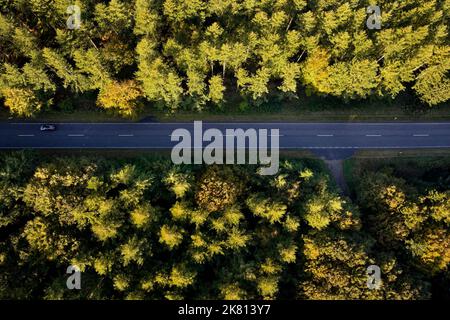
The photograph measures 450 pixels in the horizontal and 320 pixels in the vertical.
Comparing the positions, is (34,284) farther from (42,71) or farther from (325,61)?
(325,61)

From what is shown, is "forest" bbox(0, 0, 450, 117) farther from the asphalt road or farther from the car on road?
the asphalt road

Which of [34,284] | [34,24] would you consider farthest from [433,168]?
[34,24]

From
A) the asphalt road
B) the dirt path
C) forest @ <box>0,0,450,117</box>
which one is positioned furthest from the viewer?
the dirt path

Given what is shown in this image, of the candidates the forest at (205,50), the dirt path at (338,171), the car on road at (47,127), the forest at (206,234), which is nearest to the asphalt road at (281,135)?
the car on road at (47,127)

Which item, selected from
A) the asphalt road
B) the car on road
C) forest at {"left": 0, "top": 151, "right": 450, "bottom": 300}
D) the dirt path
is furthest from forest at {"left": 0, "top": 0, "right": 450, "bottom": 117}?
forest at {"left": 0, "top": 151, "right": 450, "bottom": 300}

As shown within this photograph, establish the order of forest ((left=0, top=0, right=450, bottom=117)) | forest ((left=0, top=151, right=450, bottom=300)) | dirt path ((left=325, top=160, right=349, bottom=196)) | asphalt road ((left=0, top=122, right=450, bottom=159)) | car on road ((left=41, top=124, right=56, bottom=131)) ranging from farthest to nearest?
1. dirt path ((left=325, top=160, right=349, bottom=196))
2. asphalt road ((left=0, top=122, right=450, bottom=159))
3. car on road ((left=41, top=124, right=56, bottom=131))
4. forest ((left=0, top=0, right=450, bottom=117))
5. forest ((left=0, top=151, right=450, bottom=300))

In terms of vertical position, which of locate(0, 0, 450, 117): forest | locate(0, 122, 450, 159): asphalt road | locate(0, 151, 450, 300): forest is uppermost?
locate(0, 0, 450, 117): forest
